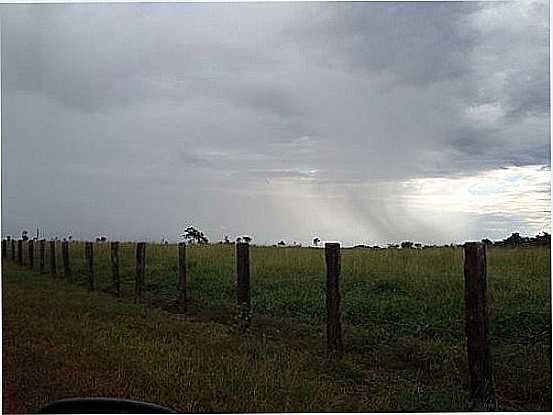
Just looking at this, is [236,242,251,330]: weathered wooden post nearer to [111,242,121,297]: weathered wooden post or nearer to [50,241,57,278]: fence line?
[111,242,121,297]: weathered wooden post

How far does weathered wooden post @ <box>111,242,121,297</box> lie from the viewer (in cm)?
Result: 443

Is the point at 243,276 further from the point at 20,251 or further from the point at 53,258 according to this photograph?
the point at 53,258

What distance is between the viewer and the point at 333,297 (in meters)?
3.19

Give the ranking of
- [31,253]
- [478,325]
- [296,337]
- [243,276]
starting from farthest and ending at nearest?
Result: [243,276] < [31,253] < [296,337] < [478,325]

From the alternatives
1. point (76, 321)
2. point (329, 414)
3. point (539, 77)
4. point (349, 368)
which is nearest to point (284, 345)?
point (349, 368)

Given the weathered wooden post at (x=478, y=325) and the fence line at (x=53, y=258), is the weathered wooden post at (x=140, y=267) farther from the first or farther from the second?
the weathered wooden post at (x=478, y=325)

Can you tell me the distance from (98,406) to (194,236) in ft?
7.49

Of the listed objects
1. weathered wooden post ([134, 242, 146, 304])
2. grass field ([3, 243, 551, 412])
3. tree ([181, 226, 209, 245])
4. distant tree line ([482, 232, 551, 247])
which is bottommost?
grass field ([3, 243, 551, 412])

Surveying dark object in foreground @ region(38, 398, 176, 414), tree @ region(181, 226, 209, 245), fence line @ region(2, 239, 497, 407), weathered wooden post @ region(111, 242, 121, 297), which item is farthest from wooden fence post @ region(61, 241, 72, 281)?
dark object in foreground @ region(38, 398, 176, 414)

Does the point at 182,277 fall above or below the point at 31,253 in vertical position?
below

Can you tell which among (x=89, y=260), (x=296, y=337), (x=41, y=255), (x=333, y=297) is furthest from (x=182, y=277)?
(x=333, y=297)

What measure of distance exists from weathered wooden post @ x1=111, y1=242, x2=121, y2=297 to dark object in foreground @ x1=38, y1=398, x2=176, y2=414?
2.92 metres

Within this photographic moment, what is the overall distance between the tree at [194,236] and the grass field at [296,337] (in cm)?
23

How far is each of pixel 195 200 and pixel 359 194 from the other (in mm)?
773
